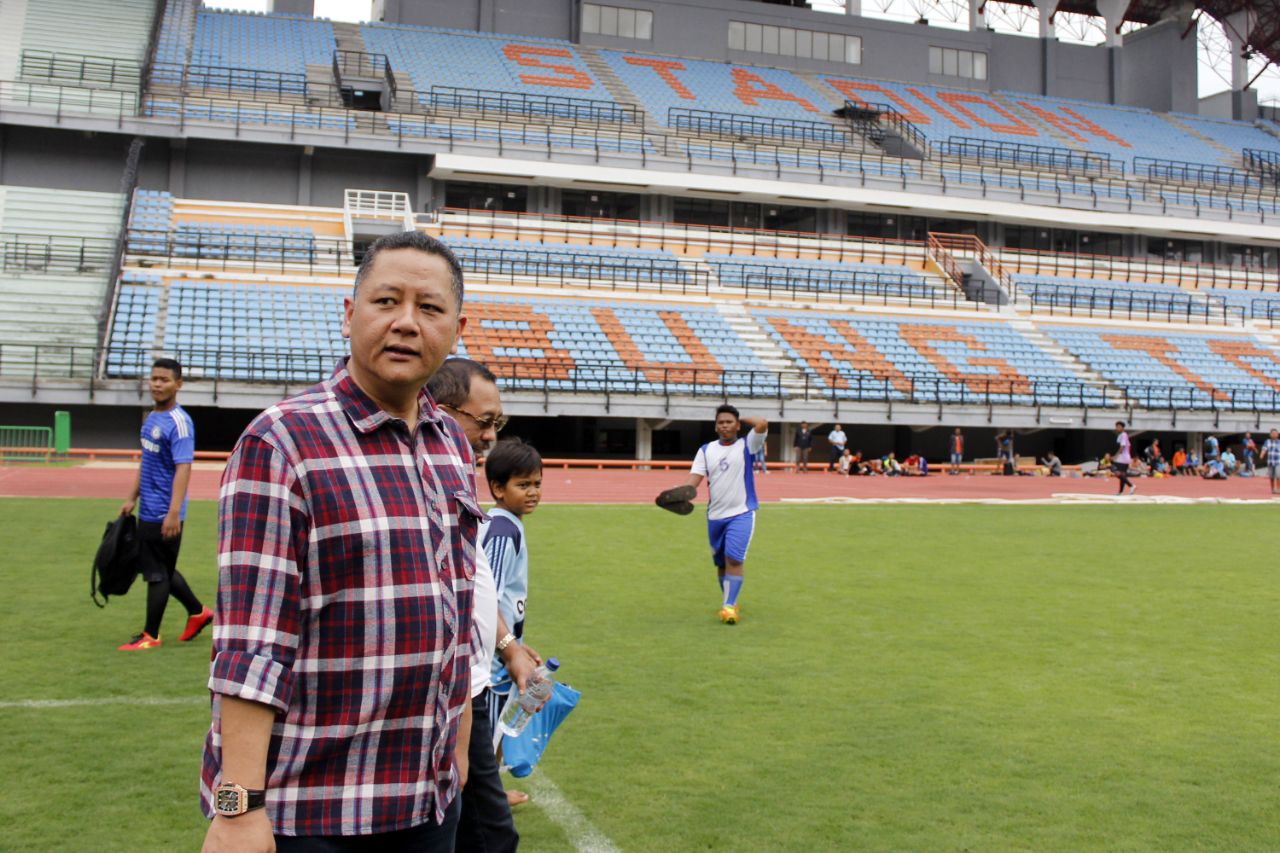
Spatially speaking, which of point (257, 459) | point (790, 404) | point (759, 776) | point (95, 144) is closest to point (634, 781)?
point (759, 776)

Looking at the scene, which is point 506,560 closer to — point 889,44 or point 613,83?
point 613,83

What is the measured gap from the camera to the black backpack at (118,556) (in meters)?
8.68

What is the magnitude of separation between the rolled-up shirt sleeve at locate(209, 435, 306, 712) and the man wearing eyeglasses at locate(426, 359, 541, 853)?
144 cm

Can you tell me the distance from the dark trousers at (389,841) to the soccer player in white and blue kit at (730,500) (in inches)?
300

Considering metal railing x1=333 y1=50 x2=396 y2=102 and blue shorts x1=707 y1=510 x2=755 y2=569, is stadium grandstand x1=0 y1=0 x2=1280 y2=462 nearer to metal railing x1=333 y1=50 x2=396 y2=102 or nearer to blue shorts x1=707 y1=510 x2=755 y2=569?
metal railing x1=333 y1=50 x2=396 y2=102

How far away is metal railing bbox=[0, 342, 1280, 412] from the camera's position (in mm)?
29906

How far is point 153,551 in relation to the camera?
8844 millimetres

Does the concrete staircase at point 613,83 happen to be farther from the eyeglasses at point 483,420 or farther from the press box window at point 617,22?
the eyeglasses at point 483,420

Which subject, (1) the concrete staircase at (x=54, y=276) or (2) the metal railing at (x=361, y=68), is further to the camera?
(2) the metal railing at (x=361, y=68)

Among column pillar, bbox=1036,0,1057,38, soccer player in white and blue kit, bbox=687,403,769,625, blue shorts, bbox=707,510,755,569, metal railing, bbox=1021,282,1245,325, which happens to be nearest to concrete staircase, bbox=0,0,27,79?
metal railing, bbox=1021,282,1245,325

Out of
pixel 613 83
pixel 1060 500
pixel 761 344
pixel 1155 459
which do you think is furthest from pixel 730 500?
pixel 613 83

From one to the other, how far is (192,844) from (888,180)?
149 ft

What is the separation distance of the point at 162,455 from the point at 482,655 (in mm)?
5416

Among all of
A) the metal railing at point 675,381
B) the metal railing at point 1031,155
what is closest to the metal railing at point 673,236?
the metal railing at point 1031,155
